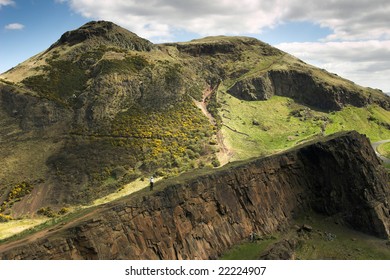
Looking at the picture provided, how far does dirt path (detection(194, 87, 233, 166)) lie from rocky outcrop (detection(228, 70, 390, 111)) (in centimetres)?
834

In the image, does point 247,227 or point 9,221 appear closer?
point 247,227

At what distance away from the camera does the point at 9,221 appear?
5047 centimetres

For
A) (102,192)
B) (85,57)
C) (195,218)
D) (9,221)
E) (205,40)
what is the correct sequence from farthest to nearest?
1. (205,40)
2. (85,57)
3. (102,192)
4. (9,221)
5. (195,218)

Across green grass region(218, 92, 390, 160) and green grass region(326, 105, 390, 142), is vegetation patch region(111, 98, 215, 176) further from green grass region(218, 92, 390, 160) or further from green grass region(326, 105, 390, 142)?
green grass region(326, 105, 390, 142)

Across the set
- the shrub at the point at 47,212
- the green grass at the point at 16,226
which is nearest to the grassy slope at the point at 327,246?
the green grass at the point at 16,226

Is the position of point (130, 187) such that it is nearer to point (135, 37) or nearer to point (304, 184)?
point (304, 184)

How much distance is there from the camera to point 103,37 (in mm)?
102438

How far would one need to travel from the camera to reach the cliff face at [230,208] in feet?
79.2

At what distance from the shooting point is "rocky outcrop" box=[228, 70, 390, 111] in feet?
357

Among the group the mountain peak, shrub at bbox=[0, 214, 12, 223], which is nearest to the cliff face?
shrub at bbox=[0, 214, 12, 223]

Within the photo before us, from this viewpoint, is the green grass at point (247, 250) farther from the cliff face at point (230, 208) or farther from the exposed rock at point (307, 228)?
the exposed rock at point (307, 228)

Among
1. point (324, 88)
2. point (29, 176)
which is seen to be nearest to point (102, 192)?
point (29, 176)

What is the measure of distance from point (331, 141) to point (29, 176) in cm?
4878

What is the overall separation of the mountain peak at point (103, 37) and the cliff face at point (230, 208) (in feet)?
248
